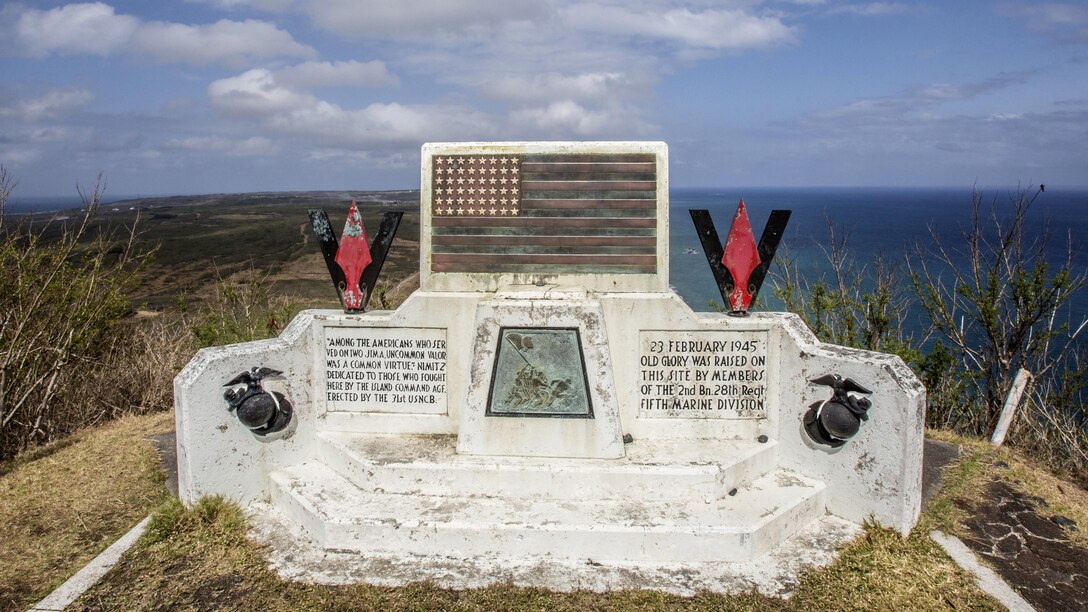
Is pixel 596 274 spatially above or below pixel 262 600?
above

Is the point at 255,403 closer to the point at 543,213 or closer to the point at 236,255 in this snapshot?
the point at 543,213

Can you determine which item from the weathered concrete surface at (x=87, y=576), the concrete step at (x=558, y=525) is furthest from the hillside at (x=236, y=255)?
the concrete step at (x=558, y=525)

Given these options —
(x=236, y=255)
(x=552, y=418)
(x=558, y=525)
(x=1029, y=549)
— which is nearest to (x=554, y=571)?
(x=558, y=525)

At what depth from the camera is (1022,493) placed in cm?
648

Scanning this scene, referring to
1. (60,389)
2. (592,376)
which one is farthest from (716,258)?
(60,389)

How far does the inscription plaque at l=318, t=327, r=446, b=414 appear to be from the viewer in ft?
21.1

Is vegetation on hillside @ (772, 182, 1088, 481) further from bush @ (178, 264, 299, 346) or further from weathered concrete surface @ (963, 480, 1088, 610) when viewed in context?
bush @ (178, 264, 299, 346)

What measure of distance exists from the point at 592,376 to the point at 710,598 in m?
1.90

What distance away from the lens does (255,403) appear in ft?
19.4

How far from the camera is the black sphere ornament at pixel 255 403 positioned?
5.87 meters

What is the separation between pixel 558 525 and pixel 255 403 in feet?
8.71

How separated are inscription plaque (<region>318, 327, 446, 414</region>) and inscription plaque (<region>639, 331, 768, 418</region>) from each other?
183cm

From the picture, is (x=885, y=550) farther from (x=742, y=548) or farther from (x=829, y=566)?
(x=742, y=548)

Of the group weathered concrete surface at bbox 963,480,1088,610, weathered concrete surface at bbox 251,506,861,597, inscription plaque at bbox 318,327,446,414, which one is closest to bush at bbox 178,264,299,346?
inscription plaque at bbox 318,327,446,414
